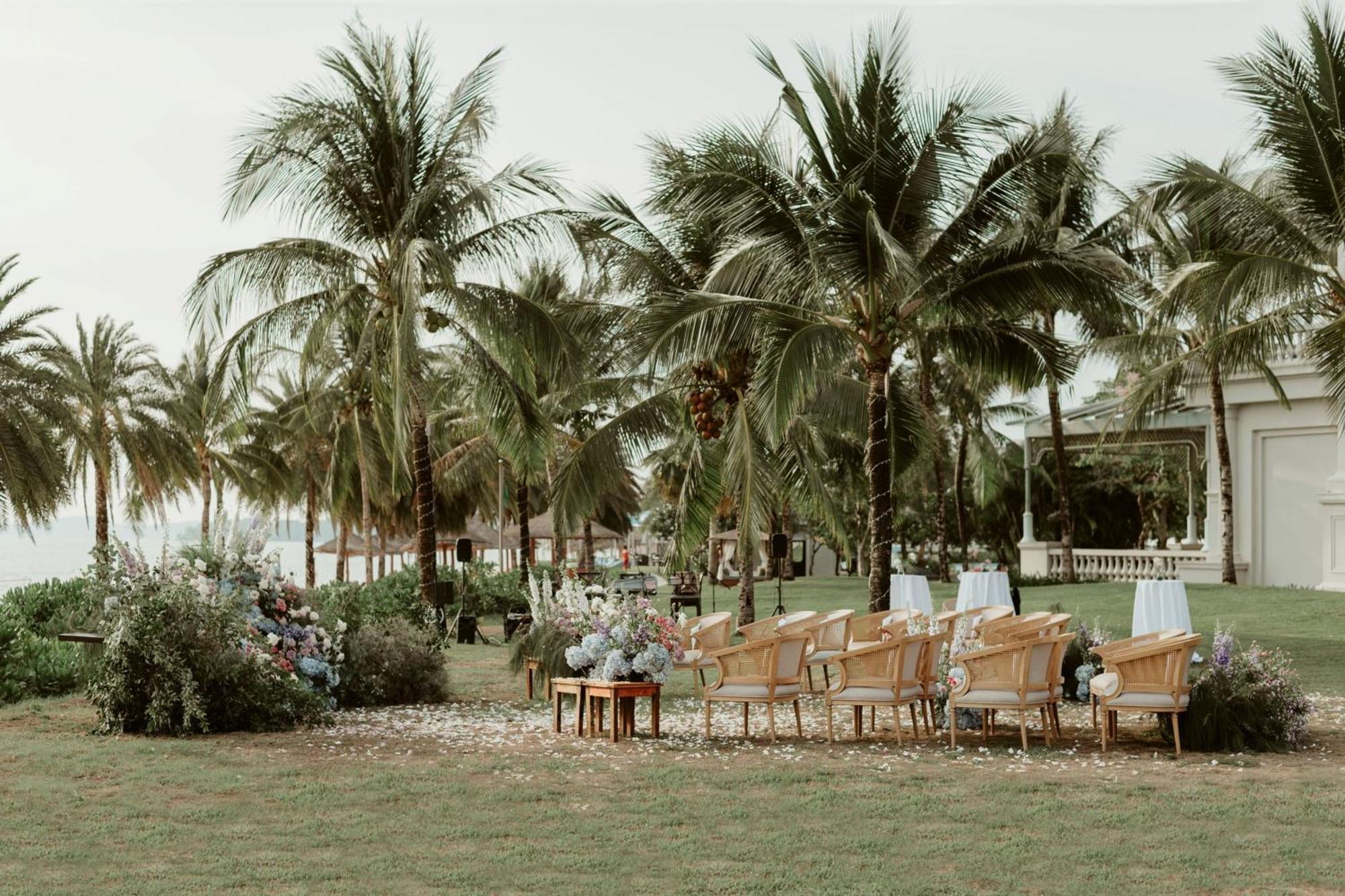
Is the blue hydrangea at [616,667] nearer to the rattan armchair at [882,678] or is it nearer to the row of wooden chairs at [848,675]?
the row of wooden chairs at [848,675]

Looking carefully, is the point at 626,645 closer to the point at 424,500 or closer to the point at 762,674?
the point at 762,674

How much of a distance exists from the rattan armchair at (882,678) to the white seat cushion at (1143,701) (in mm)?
1511

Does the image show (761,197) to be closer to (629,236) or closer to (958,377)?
(629,236)

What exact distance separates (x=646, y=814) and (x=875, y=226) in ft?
25.7

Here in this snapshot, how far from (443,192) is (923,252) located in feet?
20.1

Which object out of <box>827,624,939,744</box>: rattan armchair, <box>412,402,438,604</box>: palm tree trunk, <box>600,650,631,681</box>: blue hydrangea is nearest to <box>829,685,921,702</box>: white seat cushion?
<box>827,624,939,744</box>: rattan armchair

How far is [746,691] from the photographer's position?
10883 millimetres

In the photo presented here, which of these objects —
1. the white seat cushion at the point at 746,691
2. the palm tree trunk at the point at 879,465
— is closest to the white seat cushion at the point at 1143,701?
the white seat cushion at the point at 746,691

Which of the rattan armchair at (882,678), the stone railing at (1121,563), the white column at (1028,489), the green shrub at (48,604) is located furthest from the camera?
the white column at (1028,489)

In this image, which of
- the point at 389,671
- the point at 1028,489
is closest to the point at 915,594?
the point at 389,671

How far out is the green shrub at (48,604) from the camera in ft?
57.3

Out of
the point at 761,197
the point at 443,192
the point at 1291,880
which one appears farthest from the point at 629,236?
the point at 1291,880

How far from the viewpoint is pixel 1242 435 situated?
26.7 meters

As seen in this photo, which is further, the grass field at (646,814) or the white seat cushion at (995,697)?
the white seat cushion at (995,697)
